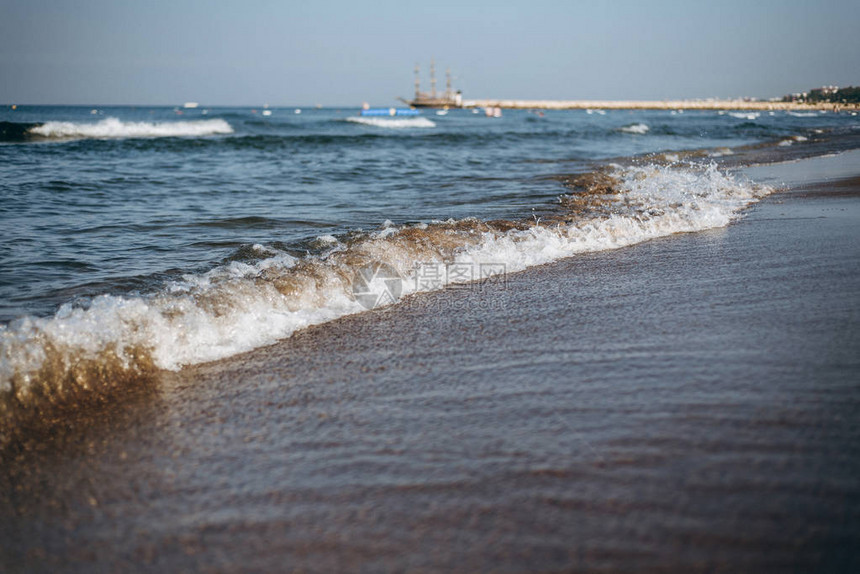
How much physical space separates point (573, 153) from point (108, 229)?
13968 millimetres

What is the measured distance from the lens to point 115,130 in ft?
89.2

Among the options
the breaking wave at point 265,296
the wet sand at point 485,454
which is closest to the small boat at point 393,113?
the breaking wave at point 265,296

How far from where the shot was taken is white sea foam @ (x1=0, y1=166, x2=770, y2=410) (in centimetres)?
285

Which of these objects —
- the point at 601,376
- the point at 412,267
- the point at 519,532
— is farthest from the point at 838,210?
the point at 519,532

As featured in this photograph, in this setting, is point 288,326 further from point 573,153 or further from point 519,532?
point 573,153

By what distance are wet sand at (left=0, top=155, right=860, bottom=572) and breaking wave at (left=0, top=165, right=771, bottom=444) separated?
10.0 inches

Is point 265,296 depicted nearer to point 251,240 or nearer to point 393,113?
point 251,240

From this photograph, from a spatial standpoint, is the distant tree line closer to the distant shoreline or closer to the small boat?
the distant shoreline

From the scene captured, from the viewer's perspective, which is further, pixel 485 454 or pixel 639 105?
pixel 639 105

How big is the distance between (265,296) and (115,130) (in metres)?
27.9

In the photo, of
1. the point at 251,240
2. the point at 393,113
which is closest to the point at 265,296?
the point at 251,240

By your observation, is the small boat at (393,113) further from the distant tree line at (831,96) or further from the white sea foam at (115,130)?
the distant tree line at (831,96)

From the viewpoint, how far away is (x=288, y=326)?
3.43 meters

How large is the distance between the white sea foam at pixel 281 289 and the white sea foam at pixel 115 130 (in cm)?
2349
